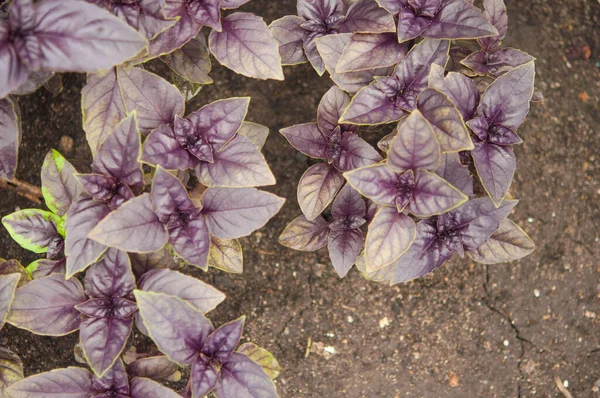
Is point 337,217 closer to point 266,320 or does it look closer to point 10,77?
point 266,320

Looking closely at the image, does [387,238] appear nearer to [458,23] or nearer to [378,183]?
[378,183]

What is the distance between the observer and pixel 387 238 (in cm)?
176

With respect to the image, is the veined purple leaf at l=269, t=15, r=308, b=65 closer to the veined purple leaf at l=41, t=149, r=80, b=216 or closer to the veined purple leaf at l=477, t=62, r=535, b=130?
the veined purple leaf at l=477, t=62, r=535, b=130

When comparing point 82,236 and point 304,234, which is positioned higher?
point 82,236

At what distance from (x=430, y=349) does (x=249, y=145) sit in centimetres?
137

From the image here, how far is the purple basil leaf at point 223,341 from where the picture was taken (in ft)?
5.77

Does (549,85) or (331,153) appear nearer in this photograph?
(331,153)

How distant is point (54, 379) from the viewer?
1.83 m

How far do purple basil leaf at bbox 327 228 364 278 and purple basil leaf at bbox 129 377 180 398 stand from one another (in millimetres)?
722

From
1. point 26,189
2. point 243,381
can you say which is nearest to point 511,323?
point 243,381

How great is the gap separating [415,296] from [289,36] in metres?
1.29

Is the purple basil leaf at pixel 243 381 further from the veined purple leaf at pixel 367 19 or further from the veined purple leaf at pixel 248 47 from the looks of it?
the veined purple leaf at pixel 367 19

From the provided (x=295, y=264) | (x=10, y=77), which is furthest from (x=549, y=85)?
(x=10, y=77)

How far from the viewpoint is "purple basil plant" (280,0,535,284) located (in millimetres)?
1745
